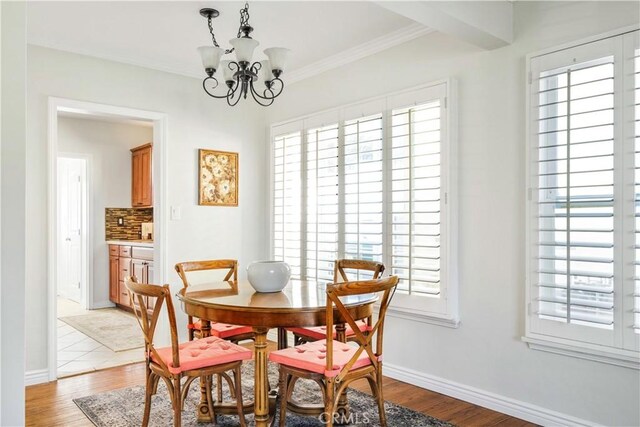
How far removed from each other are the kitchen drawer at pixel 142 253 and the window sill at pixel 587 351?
13.8 feet

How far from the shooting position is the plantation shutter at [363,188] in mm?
3625

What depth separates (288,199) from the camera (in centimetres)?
451

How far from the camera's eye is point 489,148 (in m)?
2.99

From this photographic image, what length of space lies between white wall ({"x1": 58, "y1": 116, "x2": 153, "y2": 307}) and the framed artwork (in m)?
2.88

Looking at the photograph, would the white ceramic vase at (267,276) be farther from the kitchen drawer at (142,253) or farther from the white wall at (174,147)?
the kitchen drawer at (142,253)

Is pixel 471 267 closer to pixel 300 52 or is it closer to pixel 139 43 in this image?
pixel 300 52

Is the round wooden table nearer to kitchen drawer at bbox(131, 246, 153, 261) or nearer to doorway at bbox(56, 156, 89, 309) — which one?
kitchen drawer at bbox(131, 246, 153, 261)

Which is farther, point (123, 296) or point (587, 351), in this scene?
point (123, 296)

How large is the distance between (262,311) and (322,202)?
197 centimetres

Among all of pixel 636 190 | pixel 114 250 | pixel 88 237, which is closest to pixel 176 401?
pixel 636 190

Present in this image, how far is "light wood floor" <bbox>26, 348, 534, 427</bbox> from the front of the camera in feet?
9.16

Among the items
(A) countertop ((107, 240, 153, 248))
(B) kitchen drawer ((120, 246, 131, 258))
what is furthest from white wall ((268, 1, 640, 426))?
(B) kitchen drawer ((120, 246, 131, 258))

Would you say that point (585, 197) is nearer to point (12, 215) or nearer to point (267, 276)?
point (267, 276)

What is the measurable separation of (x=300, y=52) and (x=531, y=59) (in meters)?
1.89
